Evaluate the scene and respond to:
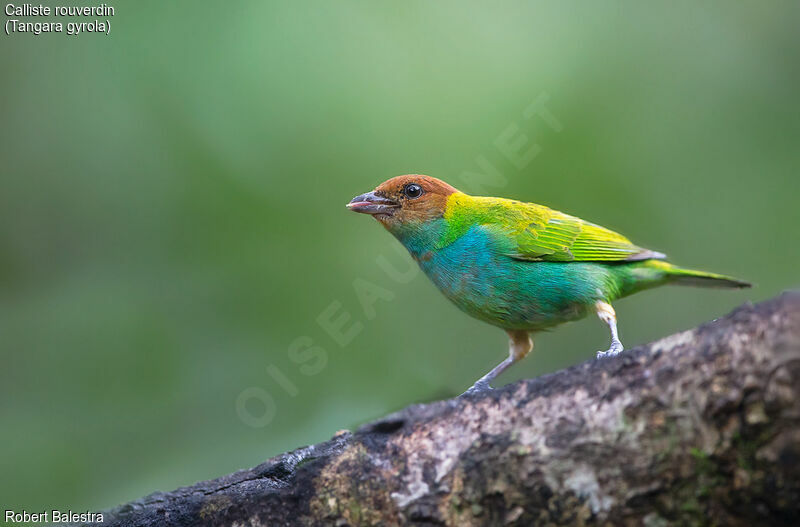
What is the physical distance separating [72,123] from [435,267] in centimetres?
347

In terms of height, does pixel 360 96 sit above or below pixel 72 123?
below

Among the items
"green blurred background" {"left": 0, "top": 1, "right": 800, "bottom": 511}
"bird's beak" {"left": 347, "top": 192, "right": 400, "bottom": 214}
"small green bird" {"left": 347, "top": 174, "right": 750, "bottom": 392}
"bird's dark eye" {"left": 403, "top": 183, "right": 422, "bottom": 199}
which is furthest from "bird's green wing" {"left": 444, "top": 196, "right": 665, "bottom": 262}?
"green blurred background" {"left": 0, "top": 1, "right": 800, "bottom": 511}

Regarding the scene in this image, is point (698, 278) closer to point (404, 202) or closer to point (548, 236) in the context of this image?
point (548, 236)

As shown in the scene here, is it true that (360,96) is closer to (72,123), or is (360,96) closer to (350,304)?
(350,304)

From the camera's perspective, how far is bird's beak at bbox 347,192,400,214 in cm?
510

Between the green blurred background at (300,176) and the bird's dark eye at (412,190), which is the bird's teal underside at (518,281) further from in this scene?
the green blurred background at (300,176)

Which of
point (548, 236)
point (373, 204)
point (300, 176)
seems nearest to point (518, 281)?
point (548, 236)

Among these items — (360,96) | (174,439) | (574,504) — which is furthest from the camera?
(360,96)

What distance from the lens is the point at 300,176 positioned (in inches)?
229

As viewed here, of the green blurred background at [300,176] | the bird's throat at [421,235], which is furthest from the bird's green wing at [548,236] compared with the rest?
the green blurred background at [300,176]

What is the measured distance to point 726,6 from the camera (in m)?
6.27

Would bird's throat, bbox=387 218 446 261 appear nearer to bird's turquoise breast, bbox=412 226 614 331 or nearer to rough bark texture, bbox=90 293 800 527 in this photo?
bird's turquoise breast, bbox=412 226 614 331

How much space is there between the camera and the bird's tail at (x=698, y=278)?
186 inches

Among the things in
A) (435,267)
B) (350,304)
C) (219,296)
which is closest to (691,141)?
(435,267)
